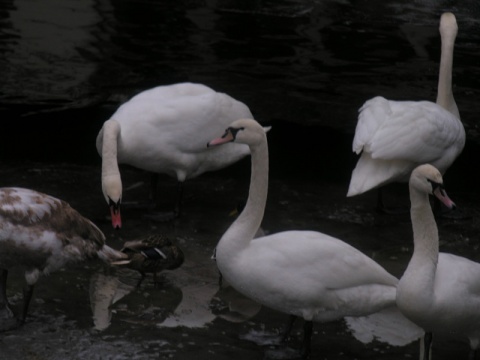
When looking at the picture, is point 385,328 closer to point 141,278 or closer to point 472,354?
point 472,354

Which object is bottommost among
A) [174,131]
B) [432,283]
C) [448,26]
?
[174,131]

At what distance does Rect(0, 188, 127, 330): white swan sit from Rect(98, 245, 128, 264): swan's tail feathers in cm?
13

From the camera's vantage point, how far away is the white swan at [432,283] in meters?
6.68

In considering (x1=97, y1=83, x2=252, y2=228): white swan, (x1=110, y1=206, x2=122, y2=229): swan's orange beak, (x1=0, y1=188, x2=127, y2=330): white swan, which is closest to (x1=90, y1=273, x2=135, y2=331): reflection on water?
(x1=0, y1=188, x2=127, y2=330): white swan

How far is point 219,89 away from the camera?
12.9m

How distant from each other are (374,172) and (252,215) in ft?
7.81

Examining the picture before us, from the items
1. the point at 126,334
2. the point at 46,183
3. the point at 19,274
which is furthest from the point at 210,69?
the point at 126,334

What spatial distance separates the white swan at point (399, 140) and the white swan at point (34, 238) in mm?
2552

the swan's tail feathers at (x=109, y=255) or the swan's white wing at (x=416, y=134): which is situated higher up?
the swan's white wing at (x=416, y=134)

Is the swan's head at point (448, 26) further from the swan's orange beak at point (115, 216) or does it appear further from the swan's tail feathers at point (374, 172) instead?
the swan's orange beak at point (115, 216)

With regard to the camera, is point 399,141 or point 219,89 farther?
point 219,89

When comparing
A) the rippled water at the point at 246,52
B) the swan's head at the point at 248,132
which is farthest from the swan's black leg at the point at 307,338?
the rippled water at the point at 246,52

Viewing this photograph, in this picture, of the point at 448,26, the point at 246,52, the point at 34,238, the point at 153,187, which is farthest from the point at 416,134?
the point at 246,52

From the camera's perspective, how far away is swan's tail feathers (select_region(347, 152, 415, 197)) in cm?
935
